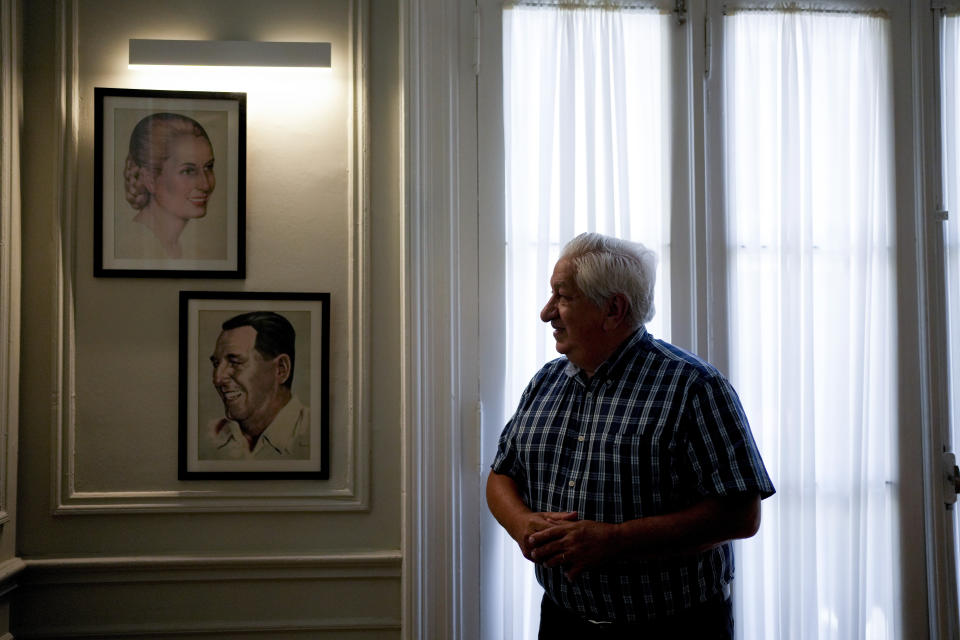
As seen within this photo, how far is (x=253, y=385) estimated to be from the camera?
2361 millimetres

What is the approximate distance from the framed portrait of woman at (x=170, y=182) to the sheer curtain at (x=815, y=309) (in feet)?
5.16

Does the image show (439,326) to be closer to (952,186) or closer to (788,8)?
(788,8)

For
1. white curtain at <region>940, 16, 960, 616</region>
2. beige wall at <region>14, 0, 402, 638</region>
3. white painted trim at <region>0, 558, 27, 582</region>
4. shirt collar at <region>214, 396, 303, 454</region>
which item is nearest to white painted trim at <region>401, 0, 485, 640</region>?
beige wall at <region>14, 0, 402, 638</region>

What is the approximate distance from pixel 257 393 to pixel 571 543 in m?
1.13

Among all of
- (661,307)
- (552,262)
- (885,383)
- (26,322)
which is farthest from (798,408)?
(26,322)

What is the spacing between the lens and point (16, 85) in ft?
7.57

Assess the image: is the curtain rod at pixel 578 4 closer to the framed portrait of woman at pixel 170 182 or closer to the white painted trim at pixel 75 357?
the white painted trim at pixel 75 357

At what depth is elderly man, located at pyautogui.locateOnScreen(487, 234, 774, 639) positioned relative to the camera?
1.72m

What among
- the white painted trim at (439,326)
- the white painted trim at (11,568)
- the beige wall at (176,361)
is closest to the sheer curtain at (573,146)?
the white painted trim at (439,326)

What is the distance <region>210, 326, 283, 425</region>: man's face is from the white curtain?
7.05 feet

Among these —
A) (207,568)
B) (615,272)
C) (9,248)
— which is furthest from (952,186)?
(9,248)

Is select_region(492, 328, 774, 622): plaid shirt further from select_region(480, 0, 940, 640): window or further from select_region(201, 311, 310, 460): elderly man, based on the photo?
select_region(201, 311, 310, 460): elderly man

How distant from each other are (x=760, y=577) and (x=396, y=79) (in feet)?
6.31

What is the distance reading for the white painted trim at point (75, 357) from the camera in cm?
231
